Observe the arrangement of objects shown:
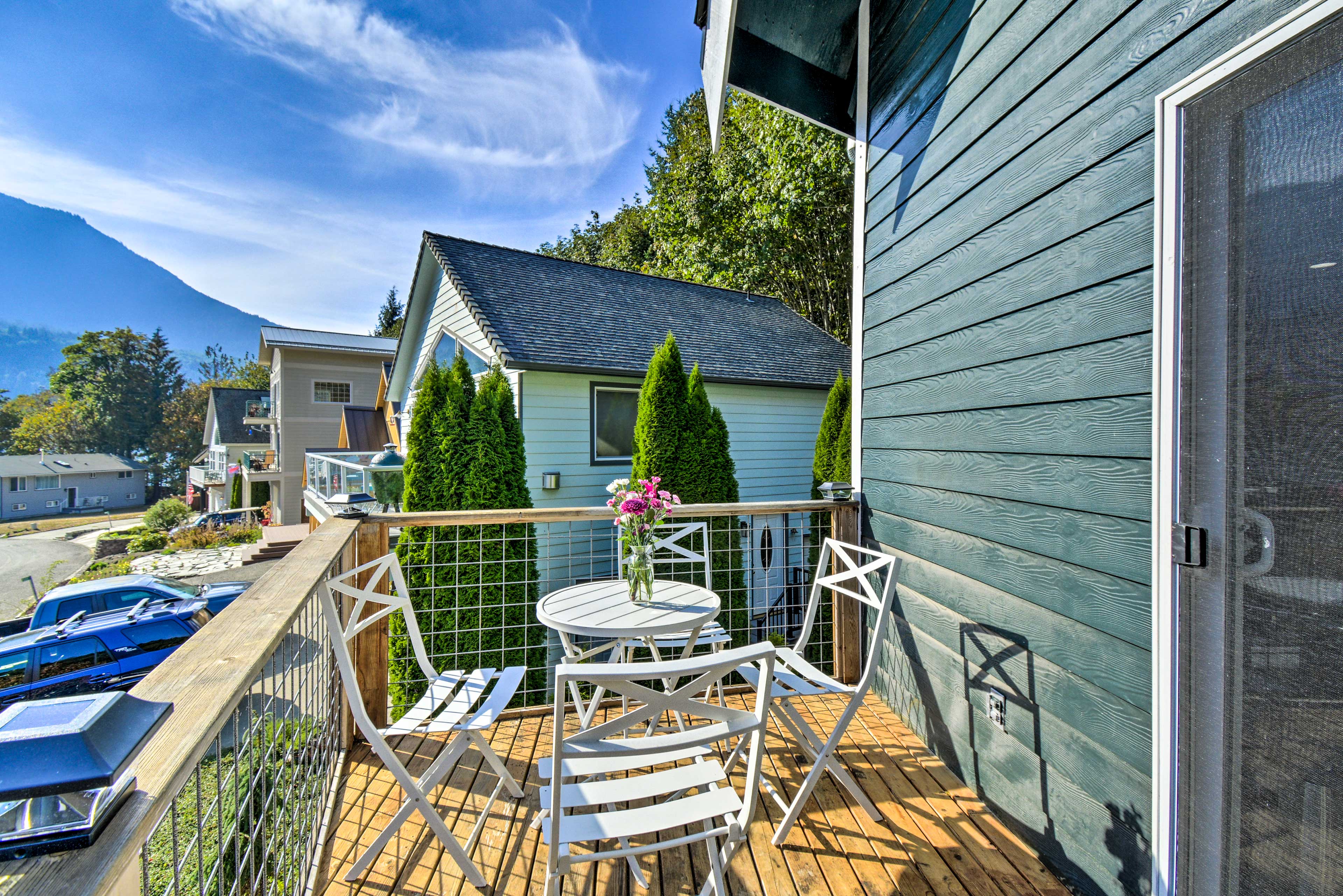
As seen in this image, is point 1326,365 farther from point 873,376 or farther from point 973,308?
point 873,376

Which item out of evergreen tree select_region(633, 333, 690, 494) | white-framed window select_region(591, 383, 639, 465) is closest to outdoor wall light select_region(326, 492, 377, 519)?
evergreen tree select_region(633, 333, 690, 494)

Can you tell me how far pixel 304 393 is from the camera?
60.9 ft

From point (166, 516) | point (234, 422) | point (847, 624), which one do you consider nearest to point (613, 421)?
point (847, 624)

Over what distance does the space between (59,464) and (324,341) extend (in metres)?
37.9

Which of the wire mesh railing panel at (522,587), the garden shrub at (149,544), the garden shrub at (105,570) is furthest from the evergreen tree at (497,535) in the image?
the garden shrub at (149,544)

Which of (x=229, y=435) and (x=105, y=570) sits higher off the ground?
(x=229, y=435)

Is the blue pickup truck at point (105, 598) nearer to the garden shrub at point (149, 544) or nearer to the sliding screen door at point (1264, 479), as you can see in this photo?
the garden shrub at point (149, 544)

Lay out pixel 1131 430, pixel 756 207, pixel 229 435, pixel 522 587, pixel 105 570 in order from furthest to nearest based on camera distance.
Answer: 1. pixel 229 435
2. pixel 105 570
3. pixel 756 207
4. pixel 522 587
5. pixel 1131 430

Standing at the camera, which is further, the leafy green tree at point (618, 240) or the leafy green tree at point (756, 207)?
the leafy green tree at point (618, 240)

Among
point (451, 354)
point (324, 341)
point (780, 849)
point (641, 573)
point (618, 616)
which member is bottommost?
point (780, 849)

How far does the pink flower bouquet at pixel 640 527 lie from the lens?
260 centimetres

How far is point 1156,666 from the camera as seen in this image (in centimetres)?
150

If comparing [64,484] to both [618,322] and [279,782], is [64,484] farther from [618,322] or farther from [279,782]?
[279,782]

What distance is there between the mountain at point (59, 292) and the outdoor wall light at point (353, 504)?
8168 inches
